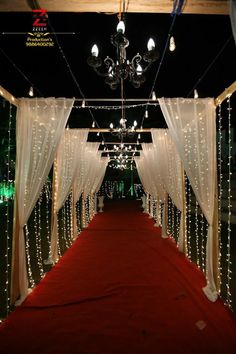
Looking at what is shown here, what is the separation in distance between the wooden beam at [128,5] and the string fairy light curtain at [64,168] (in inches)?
127

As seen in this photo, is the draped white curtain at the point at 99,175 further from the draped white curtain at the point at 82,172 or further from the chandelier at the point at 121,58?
the chandelier at the point at 121,58

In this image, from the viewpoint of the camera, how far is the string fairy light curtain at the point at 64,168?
17.5 ft

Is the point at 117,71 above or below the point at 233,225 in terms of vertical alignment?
above

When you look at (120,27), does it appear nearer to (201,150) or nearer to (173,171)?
Answer: (201,150)

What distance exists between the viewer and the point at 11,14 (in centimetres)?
405

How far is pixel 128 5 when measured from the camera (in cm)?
227

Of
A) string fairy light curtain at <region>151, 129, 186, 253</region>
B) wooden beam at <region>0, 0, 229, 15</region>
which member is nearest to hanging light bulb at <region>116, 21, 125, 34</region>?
wooden beam at <region>0, 0, 229, 15</region>

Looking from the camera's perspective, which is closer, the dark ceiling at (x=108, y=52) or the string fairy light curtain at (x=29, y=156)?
the string fairy light curtain at (x=29, y=156)

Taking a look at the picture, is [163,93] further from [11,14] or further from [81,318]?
[81,318]

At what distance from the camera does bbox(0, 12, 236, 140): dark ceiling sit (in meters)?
4.21

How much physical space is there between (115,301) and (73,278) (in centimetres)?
103

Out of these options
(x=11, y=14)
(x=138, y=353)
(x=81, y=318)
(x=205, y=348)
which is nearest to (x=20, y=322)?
(x=81, y=318)

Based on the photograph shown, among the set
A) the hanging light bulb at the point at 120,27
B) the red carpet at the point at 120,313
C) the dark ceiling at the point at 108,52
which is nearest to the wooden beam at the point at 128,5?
the hanging light bulb at the point at 120,27

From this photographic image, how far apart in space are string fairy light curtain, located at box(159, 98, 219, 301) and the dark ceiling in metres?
0.89
